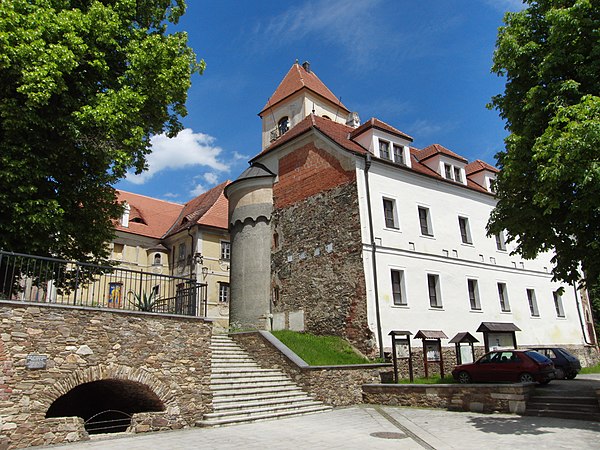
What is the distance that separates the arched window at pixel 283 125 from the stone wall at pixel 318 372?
21593 mm

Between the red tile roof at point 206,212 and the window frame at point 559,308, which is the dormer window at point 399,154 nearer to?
the window frame at point 559,308

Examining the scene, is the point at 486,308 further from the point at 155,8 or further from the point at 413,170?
the point at 155,8

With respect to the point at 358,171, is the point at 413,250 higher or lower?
lower

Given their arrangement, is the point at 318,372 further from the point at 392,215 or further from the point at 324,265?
the point at 392,215

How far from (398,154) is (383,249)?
19.3ft

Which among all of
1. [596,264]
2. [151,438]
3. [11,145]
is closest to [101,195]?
[11,145]

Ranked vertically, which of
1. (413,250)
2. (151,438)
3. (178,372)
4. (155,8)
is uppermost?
(155,8)

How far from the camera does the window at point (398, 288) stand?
69.3 ft

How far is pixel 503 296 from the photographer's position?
26.0 m

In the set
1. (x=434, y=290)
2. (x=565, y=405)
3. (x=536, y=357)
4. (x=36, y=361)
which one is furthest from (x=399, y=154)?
(x=36, y=361)

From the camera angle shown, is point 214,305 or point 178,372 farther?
point 214,305

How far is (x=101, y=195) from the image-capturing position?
47.1ft

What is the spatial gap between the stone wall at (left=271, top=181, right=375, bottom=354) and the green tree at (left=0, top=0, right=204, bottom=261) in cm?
962

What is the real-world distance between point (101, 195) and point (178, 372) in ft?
19.9
